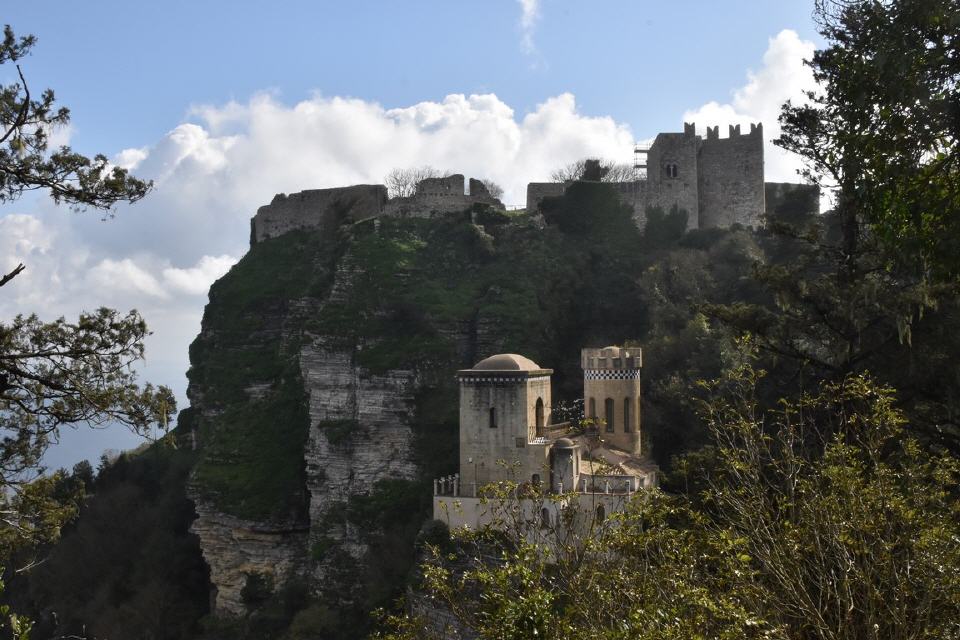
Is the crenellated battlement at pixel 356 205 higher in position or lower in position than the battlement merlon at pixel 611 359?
higher

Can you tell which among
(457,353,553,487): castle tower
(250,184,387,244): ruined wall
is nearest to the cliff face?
(250,184,387,244): ruined wall

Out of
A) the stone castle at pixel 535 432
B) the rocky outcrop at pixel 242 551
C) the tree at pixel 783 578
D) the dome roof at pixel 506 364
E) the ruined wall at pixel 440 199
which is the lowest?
the rocky outcrop at pixel 242 551

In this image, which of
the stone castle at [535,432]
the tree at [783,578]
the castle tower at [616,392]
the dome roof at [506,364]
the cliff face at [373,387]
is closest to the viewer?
the tree at [783,578]

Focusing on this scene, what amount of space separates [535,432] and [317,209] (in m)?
26.0

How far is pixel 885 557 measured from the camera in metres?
8.79

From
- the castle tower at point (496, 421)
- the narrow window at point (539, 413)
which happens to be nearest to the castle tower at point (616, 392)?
the narrow window at point (539, 413)

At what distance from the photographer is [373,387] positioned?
3616 centimetres

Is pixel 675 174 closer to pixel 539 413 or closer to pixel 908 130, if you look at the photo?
pixel 539 413

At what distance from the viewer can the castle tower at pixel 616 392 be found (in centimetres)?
2756

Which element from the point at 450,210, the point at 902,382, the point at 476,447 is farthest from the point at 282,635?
the point at 902,382

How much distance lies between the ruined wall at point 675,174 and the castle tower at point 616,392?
1563 cm

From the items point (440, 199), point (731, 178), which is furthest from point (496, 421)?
point (731, 178)

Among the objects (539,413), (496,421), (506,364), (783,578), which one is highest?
(506,364)

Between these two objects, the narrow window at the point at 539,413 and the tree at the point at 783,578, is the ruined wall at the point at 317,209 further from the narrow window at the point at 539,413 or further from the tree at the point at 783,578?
the tree at the point at 783,578
